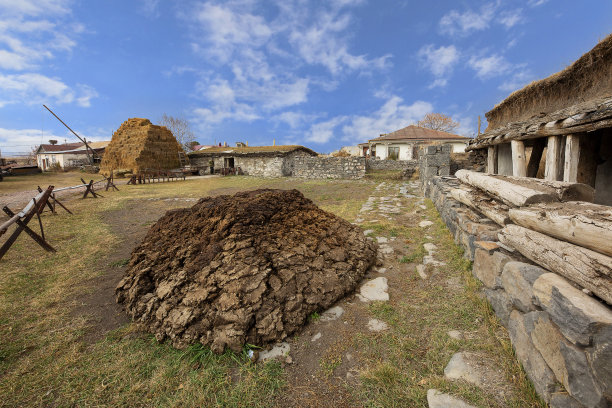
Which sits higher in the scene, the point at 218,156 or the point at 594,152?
the point at 218,156

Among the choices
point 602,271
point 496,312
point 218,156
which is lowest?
point 496,312

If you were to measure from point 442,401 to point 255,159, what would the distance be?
25.4 metres

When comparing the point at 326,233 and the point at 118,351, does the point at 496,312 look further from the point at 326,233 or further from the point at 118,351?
the point at 118,351

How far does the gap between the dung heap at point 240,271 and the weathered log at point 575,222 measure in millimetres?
1910

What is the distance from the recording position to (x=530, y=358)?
1.73 meters

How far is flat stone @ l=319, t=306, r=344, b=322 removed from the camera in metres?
2.60

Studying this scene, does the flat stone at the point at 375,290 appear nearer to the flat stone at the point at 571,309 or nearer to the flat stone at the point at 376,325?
the flat stone at the point at 376,325

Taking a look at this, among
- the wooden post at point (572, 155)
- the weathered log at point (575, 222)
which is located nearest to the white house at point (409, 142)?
the wooden post at point (572, 155)

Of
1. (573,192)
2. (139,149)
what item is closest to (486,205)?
(573,192)

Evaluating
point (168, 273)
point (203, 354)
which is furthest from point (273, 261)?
point (168, 273)

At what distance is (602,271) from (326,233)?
9.05 ft

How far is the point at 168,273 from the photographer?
298 centimetres

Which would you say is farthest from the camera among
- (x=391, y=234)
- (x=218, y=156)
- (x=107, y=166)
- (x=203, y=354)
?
(x=218, y=156)

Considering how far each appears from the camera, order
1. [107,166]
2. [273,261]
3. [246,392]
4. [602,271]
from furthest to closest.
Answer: [107,166] → [273,261] → [246,392] → [602,271]
